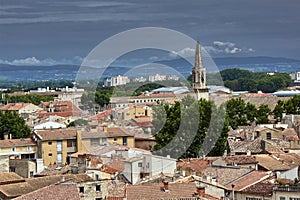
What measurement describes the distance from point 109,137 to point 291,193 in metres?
33.7

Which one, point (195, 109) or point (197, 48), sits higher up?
point (197, 48)

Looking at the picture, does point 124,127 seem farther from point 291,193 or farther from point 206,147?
point 291,193

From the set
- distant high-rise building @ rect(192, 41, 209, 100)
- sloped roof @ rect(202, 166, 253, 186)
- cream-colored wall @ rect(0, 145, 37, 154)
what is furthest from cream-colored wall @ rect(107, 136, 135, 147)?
distant high-rise building @ rect(192, 41, 209, 100)

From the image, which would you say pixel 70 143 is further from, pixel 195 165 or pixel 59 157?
pixel 195 165

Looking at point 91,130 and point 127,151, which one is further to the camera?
point 91,130

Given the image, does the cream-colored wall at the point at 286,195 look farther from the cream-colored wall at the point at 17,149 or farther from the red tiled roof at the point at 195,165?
the cream-colored wall at the point at 17,149

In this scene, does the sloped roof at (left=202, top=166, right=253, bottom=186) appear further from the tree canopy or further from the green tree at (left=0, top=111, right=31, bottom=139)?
the green tree at (left=0, top=111, right=31, bottom=139)

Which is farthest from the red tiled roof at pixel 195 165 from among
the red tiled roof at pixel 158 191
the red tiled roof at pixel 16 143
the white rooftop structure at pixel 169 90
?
the white rooftop structure at pixel 169 90

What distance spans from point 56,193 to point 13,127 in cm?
5003

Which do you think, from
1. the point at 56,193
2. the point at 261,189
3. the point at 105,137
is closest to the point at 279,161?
the point at 261,189

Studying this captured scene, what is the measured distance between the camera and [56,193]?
90.5 ft

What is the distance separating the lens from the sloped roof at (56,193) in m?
27.2

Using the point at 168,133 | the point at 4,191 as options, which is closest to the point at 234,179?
the point at 4,191

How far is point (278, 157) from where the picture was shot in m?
42.8
